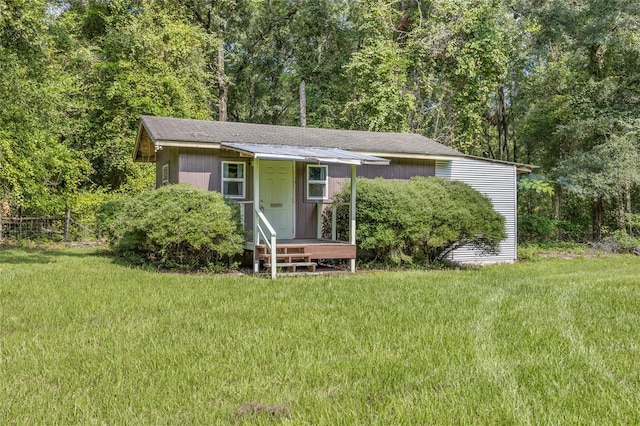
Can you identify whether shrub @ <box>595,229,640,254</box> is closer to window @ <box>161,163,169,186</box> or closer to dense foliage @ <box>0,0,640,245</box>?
dense foliage @ <box>0,0,640,245</box>

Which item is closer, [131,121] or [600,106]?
[600,106]

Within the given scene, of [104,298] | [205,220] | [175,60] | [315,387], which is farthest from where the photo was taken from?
[175,60]

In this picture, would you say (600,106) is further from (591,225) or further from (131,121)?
(131,121)

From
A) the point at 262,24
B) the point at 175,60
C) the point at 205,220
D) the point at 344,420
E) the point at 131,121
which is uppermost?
the point at 262,24

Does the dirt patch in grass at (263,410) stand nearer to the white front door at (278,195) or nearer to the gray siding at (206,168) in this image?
the gray siding at (206,168)

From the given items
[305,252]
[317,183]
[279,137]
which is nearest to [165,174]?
[279,137]

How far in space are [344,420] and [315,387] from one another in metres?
0.59

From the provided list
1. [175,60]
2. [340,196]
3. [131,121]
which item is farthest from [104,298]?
[175,60]

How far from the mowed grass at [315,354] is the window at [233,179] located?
Answer: 14.0 feet

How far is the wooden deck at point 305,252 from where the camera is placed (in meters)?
10.1

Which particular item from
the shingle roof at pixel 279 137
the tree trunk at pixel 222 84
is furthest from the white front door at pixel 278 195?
the tree trunk at pixel 222 84

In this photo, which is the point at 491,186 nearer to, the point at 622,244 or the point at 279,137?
the point at 622,244

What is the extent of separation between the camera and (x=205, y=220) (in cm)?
966

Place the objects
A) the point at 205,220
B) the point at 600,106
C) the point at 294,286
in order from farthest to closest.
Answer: the point at 600,106 → the point at 205,220 → the point at 294,286
